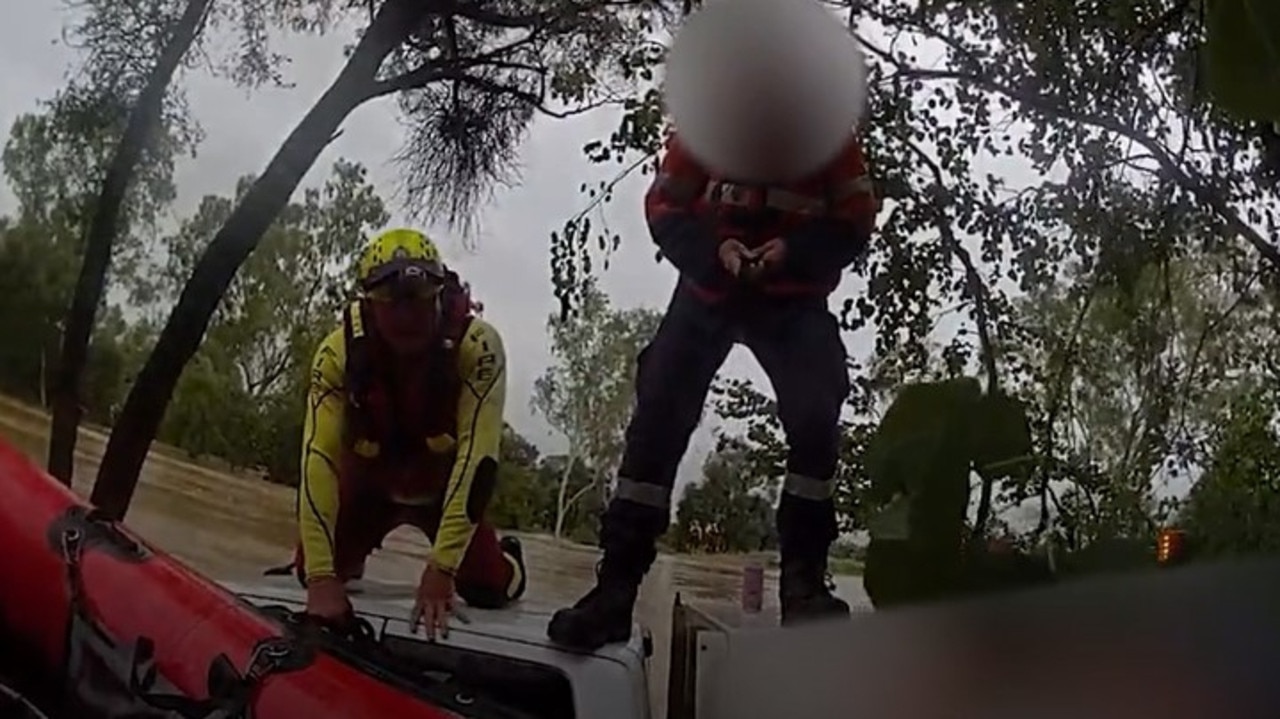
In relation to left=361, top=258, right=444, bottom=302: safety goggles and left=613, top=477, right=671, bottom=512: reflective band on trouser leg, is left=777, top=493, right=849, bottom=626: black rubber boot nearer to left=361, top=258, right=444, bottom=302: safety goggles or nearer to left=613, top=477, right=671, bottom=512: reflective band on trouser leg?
left=613, top=477, right=671, bottom=512: reflective band on trouser leg

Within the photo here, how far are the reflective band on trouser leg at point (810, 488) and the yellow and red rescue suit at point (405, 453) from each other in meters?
0.17

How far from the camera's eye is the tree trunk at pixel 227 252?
848 millimetres

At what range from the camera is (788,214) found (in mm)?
802

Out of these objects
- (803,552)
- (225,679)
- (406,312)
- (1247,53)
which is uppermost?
(1247,53)

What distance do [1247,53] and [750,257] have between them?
287mm

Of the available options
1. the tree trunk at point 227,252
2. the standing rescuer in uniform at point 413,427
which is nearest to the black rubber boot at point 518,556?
the standing rescuer in uniform at point 413,427

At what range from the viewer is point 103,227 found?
875 mm

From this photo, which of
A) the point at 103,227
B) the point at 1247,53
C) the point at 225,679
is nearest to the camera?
the point at 1247,53

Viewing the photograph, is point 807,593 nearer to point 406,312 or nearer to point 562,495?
point 562,495

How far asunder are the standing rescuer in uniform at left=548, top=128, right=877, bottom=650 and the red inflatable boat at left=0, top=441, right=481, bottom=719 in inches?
5.2

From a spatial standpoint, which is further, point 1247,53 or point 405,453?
point 405,453

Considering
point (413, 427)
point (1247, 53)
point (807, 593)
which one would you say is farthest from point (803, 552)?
point (1247, 53)

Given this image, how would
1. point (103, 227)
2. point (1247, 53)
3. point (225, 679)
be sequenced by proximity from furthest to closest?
point (103, 227)
point (225, 679)
point (1247, 53)

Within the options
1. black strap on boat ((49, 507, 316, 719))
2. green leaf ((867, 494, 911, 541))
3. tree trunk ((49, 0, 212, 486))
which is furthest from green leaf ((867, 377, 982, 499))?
tree trunk ((49, 0, 212, 486))
